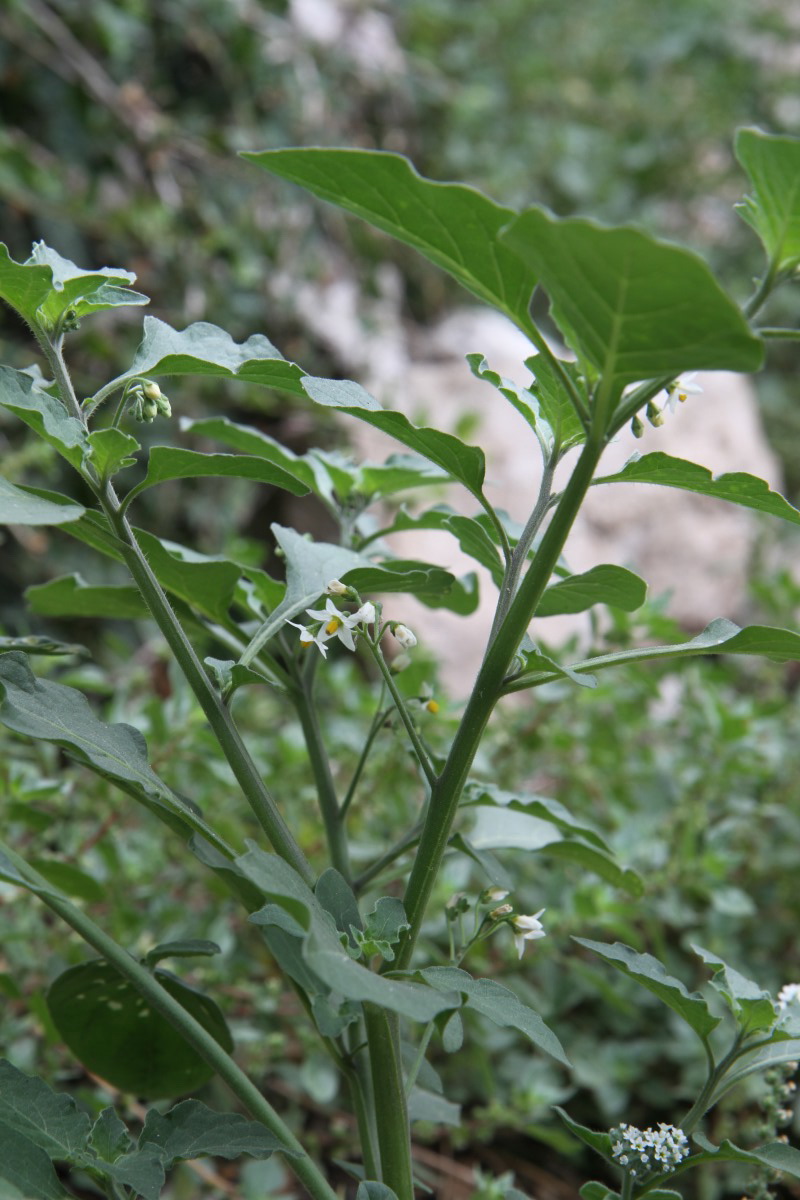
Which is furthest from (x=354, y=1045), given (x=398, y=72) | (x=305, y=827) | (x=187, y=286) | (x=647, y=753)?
(x=398, y=72)

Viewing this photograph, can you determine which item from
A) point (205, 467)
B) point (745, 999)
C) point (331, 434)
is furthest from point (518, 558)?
point (331, 434)

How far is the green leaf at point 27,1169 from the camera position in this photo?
0.55 m

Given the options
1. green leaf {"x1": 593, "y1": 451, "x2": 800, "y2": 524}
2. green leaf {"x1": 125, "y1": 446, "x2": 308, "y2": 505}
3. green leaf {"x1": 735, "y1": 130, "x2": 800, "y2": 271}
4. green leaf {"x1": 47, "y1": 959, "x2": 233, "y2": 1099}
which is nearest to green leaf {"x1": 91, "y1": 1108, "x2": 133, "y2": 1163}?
green leaf {"x1": 47, "y1": 959, "x2": 233, "y2": 1099}

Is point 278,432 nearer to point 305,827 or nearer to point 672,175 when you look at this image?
point 305,827

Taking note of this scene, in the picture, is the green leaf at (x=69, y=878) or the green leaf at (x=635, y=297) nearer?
the green leaf at (x=635, y=297)

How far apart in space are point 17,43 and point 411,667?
80.0 inches

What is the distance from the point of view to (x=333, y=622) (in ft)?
2.22

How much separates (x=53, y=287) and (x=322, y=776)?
381 millimetres

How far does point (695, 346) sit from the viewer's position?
1.52 feet

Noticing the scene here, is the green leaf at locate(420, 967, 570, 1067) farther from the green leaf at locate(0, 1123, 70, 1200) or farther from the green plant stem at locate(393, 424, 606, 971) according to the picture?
the green leaf at locate(0, 1123, 70, 1200)

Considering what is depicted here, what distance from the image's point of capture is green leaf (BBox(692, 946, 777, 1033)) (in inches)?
24.5

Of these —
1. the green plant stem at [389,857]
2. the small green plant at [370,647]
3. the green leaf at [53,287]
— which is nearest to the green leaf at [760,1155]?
the small green plant at [370,647]

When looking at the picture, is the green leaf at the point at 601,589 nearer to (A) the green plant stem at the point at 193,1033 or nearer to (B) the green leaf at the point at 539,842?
(B) the green leaf at the point at 539,842

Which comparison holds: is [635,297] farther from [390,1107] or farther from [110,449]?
[390,1107]
